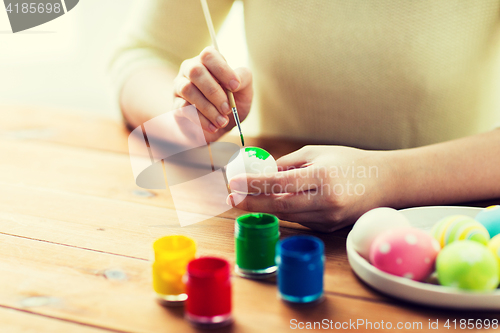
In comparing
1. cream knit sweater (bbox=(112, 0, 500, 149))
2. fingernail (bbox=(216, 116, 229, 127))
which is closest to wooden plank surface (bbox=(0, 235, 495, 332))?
fingernail (bbox=(216, 116, 229, 127))

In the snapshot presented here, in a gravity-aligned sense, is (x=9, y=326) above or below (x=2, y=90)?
above

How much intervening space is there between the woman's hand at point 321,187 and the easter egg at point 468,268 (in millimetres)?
203

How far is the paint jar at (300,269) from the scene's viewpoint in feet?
1.73

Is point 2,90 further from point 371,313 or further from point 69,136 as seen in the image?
point 371,313

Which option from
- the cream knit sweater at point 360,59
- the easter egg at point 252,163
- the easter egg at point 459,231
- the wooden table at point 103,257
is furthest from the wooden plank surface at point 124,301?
the cream knit sweater at point 360,59

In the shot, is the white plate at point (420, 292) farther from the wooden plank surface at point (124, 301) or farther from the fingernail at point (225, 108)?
the fingernail at point (225, 108)

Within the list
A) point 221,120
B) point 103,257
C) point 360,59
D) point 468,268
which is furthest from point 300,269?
point 360,59

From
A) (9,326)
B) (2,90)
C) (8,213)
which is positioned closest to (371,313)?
(9,326)

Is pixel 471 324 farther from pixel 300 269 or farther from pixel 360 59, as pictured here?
pixel 360 59

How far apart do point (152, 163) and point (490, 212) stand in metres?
0.71

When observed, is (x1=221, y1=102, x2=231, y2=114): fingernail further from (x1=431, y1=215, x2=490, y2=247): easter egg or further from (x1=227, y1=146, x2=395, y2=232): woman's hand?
(x1=431, y1=215, x2=490, y2=247): easter egg

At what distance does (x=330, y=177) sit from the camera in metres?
0.71

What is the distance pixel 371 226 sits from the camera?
603 millimetres

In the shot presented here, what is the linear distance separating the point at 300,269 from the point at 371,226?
13 cm
